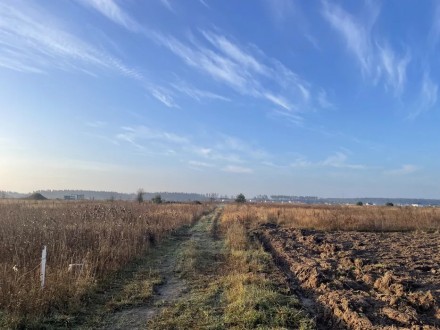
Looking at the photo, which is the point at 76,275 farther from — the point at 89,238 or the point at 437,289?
the point at 437,289

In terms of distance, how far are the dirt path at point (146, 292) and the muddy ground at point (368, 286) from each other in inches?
99.5

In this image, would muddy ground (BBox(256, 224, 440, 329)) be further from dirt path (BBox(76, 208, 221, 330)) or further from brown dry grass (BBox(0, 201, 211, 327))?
brown dry grass (BBox(0, 201, 211, 327))

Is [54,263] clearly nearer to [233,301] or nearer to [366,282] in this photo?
[233,301]

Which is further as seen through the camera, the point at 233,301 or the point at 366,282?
the point at 366,282

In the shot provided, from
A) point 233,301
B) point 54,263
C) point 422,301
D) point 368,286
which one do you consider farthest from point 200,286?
point 422,301

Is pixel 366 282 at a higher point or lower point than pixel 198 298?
higher

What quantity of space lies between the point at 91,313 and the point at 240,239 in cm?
937

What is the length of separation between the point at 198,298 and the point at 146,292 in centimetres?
117

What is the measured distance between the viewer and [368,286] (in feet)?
27.3

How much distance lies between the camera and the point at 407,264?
11164mm

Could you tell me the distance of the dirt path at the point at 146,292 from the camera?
6184 millimetres

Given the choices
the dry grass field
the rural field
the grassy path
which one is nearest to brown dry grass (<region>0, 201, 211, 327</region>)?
the rural field

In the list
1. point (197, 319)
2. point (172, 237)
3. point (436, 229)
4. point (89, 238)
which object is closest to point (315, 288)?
point (197, 319)

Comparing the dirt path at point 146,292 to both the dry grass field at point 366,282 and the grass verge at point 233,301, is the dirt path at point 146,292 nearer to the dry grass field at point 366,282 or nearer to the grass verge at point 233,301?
the grass verge at point 233,301
